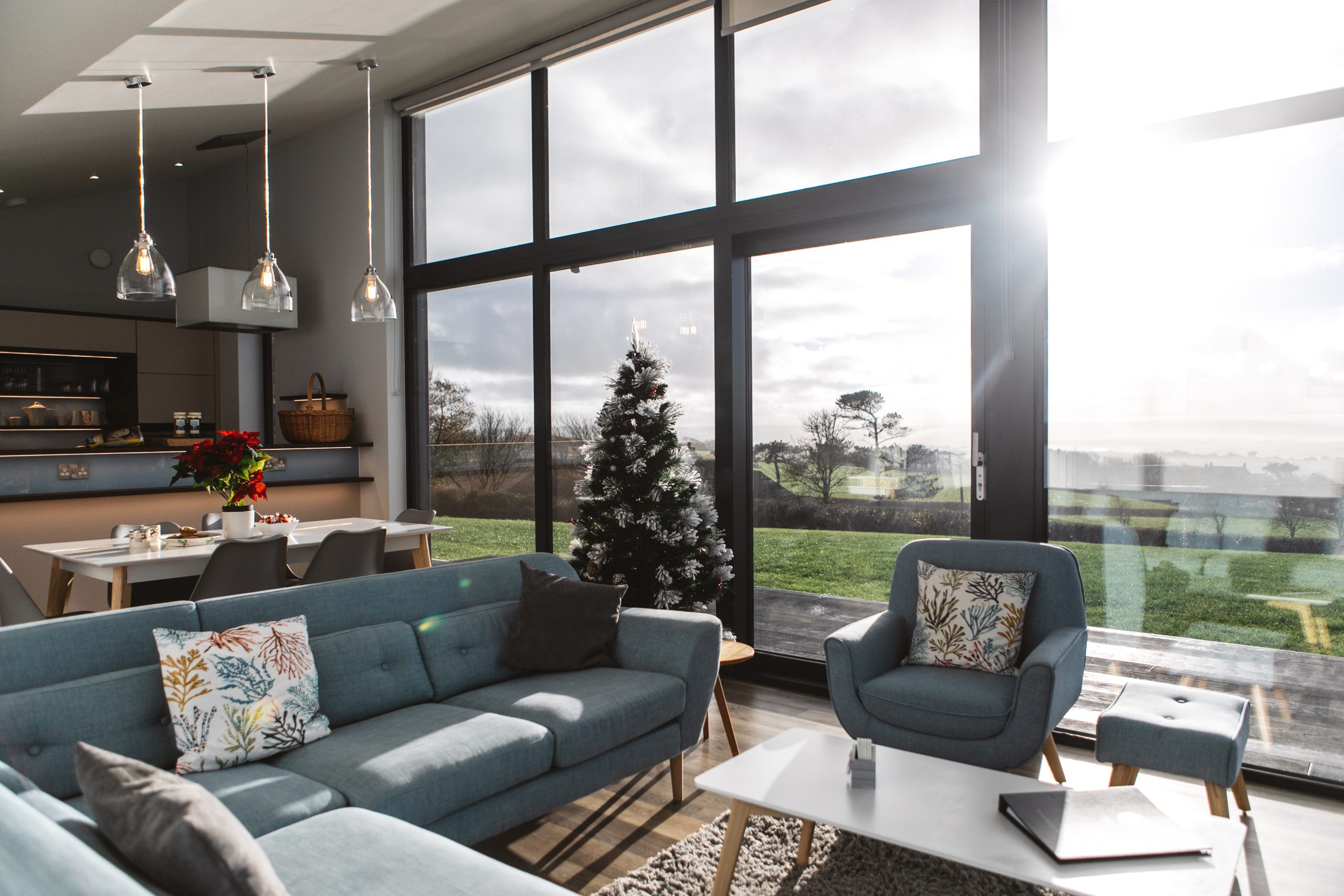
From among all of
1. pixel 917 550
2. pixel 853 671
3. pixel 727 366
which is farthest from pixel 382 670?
pixel 727 366

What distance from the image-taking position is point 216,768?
2.26m

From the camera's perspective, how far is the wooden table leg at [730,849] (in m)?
2.26

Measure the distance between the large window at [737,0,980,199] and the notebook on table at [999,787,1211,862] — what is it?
2900mm

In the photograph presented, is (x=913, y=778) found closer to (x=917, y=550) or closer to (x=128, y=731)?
(x=917, y=550)

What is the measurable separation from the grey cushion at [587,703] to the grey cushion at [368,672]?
0.53 ft

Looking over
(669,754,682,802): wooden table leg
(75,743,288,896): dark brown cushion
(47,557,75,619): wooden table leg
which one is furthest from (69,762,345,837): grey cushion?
(47,557,75,619): wooden table leg

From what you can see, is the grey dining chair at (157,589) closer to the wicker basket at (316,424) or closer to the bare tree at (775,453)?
the wicker basket at (316,424)

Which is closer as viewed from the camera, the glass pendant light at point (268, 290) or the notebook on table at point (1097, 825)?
the notebook on table at point (1097, 825)

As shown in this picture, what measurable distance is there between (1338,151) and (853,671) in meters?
2.58

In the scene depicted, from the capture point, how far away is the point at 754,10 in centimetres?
439

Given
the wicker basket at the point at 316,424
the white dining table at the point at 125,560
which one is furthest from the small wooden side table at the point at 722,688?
the wicker basket at the point at 316,424

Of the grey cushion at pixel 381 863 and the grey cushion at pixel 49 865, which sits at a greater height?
the grey cushion at pixel 49 865

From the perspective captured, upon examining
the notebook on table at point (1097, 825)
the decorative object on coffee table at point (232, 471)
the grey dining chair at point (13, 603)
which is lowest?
the notebook on table at point (1097, 825)

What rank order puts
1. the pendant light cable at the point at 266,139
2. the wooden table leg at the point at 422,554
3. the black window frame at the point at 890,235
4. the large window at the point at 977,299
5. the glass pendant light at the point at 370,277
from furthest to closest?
the pendant light cable at the point at 266,139, the wooden table leg at the point at 422,554, the glass pendant light at the point at 370,277, the black window frame at the point at 890,235, the large window at the point at 977,299
